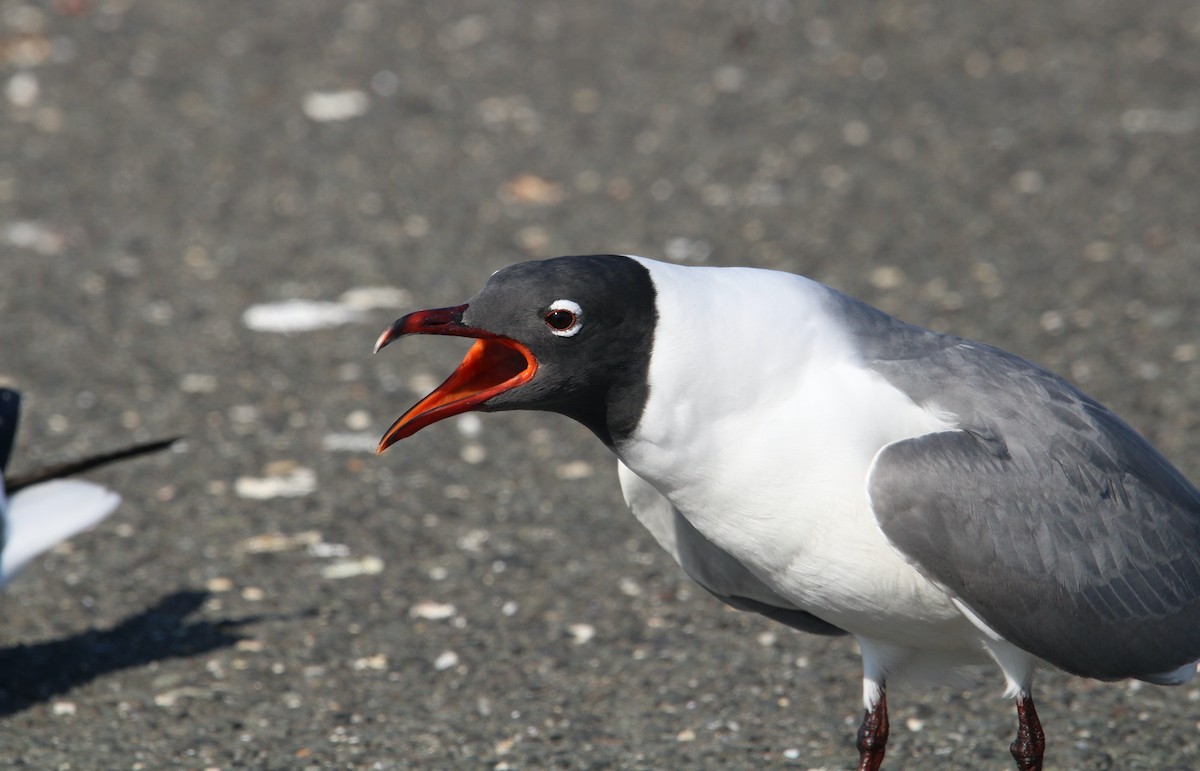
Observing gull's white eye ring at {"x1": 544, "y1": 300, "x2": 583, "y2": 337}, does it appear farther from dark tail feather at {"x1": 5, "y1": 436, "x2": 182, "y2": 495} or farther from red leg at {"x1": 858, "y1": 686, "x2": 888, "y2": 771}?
dark tail feather at {"x1": 5, "y1": 436, "x2": 182, "y2": 495}

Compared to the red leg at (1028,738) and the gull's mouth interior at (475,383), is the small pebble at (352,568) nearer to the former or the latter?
the gull's mouth interior at (475,383)

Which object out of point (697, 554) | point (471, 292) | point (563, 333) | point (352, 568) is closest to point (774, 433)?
point (563, 333)

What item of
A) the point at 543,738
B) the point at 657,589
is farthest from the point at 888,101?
the point at 543,738

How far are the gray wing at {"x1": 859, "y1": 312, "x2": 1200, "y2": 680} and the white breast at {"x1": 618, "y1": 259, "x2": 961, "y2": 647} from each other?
2.3 inches

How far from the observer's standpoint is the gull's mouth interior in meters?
2.75

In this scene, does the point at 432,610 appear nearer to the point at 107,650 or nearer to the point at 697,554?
the point at 107,650

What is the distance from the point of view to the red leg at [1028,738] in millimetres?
3035

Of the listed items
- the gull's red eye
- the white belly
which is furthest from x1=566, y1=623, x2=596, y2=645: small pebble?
the gull's red eye

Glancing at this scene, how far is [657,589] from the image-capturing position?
4.39m

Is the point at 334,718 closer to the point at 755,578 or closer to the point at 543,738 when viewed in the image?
the point at 543,738

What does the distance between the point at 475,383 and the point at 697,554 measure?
2.49 ft

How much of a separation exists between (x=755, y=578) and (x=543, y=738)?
80 cm

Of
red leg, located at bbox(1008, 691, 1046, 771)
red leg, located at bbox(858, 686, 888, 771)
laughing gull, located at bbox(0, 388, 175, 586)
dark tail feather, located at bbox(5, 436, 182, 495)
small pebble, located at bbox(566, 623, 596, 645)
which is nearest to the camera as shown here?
red leg, located at bbox(1008, 691, 1046, 771)

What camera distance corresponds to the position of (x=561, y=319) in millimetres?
2701
